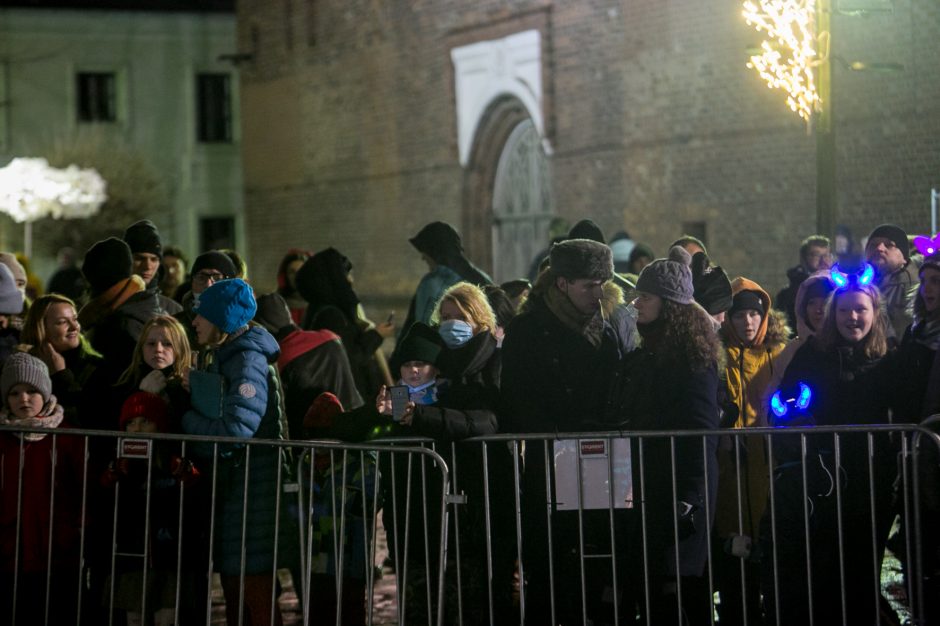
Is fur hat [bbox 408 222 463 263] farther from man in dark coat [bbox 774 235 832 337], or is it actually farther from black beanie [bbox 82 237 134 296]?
black beanie [bbox 82 237 134 296]

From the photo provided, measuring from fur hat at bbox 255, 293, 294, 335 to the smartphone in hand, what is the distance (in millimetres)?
2330

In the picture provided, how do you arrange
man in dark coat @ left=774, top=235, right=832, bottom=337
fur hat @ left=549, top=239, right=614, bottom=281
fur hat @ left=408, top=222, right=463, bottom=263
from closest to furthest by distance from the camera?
fur hat @ left=549, top=239, right=614, bottom=281 → fur hat @ left=408, top=222, right=463, bottom=263 → man in dark coat @ left=774, top=235, right=832, bottom=337

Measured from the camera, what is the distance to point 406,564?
673 cm

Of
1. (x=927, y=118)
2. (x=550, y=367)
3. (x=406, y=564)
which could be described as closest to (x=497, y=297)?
(x=550, y=367)

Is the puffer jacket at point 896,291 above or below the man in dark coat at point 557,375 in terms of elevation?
above

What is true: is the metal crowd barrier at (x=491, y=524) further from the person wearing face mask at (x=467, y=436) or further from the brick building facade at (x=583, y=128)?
the brick building facade at (x=583, y=128)

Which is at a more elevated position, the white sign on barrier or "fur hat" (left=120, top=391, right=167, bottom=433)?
"fur hat" (left=120, top=391, right=167, bottom=433)

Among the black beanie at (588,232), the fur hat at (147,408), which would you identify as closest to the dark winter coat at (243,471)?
the fur hat at (147,408)

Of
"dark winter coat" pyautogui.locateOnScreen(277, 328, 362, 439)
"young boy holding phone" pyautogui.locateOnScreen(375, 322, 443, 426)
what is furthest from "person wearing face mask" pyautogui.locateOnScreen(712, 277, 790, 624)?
"dark winter coat" pyautogui.locateOnScreen(277, 328, 362, 439)

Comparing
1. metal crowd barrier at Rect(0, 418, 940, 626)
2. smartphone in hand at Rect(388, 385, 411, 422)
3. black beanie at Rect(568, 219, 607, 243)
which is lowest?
metal crowd barrier at Rect(0, 418, 940, 626)

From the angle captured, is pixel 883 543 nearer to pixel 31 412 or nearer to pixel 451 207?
pixel 31 412

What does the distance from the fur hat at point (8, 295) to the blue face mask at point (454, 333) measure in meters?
3.01

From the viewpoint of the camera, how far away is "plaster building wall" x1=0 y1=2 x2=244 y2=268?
39.0 meters

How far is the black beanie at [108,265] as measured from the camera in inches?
366
